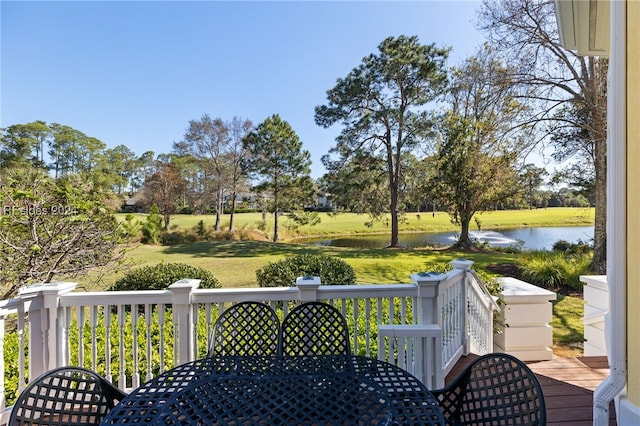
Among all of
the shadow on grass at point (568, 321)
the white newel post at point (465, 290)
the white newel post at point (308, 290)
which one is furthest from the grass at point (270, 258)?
the white newel post at point (308, 290)

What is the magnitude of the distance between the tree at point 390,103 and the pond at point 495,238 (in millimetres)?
732

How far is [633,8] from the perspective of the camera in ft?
4.59

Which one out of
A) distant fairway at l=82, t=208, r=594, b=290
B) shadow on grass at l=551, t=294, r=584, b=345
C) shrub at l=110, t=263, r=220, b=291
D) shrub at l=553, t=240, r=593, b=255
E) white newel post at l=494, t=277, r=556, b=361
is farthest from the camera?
distant fairway at l=82, t=208, r=594, b=290

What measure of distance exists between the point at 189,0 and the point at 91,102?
184 inches

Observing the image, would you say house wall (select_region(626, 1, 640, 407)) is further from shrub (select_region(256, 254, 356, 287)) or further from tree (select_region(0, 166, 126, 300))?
tree (select_region(0, 166, 126, 300))

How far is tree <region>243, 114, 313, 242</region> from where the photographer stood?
1168 centimetres

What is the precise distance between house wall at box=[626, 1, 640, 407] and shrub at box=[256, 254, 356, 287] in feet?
11.7

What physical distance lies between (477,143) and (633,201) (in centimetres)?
863

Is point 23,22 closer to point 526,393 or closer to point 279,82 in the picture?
point 279,82

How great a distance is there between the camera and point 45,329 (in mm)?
2176

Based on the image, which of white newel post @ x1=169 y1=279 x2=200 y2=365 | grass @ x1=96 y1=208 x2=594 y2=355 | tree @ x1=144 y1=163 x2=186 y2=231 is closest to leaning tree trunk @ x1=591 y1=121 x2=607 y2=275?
grass @ x1=96 y1=208 x2=594 y2=355

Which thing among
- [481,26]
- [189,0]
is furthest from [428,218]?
[189,0]

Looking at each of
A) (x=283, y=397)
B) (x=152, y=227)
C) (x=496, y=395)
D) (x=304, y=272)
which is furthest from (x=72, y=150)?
(x=496, y=395)

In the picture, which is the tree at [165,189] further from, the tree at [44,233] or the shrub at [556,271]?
the shrub at [556,271]
